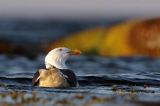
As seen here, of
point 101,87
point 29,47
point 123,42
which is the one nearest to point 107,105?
point 101,87

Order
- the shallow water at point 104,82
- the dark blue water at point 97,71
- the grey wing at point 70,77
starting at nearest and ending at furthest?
the shallow water at point 104,82 < the grey wing at point 70,77 < the dark blue water at point 97,71

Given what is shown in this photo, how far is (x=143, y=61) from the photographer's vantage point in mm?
33438

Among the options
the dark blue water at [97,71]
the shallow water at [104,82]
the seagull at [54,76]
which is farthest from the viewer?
the dark blue water at [97,71]

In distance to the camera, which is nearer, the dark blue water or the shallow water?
the shallow water

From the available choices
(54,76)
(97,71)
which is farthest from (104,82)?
(97,71)

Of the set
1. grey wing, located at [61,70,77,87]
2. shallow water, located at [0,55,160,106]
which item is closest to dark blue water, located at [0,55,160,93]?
shallow water, located at [0,55,160,106]

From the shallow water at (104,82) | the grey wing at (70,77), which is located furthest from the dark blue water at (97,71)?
the grey wing at (70,77)

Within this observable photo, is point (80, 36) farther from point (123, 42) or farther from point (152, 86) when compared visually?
point (152, 86)

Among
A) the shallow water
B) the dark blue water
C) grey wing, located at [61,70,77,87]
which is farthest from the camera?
the dark blue water

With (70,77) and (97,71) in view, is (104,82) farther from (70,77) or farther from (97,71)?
(97,71)

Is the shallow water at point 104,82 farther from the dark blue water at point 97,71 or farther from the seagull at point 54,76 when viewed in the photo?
the seagull at point 54,76

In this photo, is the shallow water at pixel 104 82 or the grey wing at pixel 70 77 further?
the grey wing at pixel 70 77

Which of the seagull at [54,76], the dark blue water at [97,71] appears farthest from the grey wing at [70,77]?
the dark blue water at [97,71]

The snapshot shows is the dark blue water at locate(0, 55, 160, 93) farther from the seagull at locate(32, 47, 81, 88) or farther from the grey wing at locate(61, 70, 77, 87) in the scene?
the grey wing at locate(61, 70, 77, 87)
